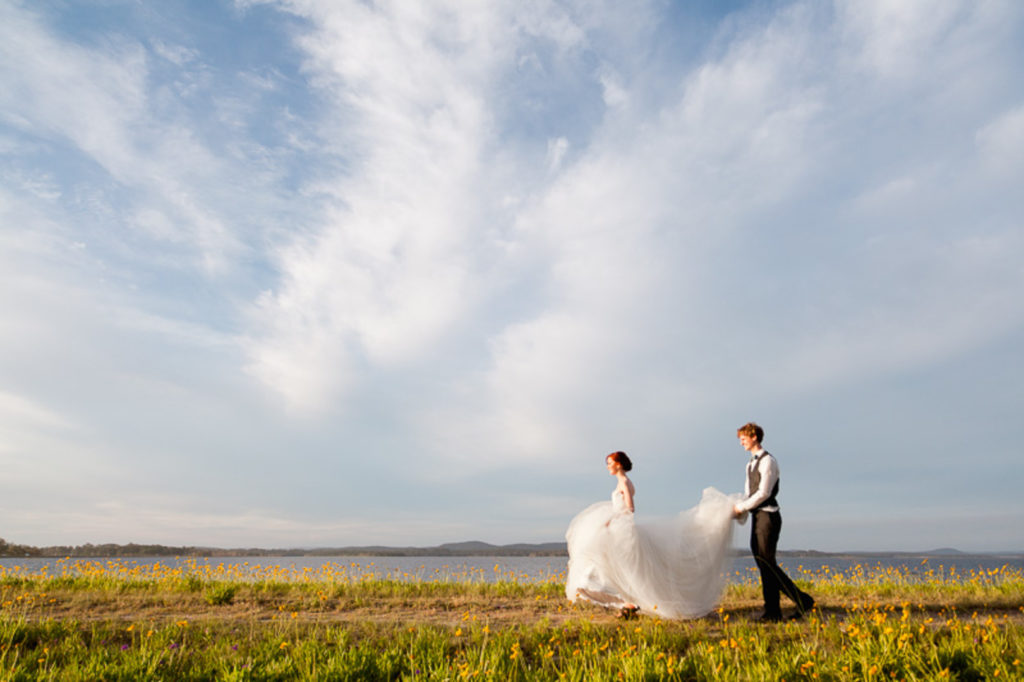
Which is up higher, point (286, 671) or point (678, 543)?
point (678, 543)

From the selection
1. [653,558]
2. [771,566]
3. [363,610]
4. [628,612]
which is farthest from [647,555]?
[363,610]

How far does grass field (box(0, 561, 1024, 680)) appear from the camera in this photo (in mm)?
5898

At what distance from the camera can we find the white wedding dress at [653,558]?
28.4 ft

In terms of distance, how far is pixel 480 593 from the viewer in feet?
38.0

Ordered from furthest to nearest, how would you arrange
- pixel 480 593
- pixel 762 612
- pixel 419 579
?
pixel 419 579 → pixel 480 593 → pixel 762 612

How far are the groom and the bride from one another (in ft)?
1.61

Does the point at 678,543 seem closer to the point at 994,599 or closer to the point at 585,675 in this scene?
the point at 585,675

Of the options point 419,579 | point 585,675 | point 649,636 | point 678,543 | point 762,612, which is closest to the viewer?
point 585,675

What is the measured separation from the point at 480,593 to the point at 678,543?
14.3 ft

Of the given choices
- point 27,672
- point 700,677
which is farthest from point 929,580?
point 27,672

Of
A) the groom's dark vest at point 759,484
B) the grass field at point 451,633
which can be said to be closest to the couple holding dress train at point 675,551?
the groom's dark vest at point 759,484

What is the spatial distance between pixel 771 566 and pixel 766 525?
569 mm

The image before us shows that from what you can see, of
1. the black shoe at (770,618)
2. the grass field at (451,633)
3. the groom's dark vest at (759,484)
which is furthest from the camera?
the groom's dark vest at (759,484)

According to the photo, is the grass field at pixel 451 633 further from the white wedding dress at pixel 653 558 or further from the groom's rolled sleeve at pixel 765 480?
the groom's rolled sleeve at pixel 765 480
